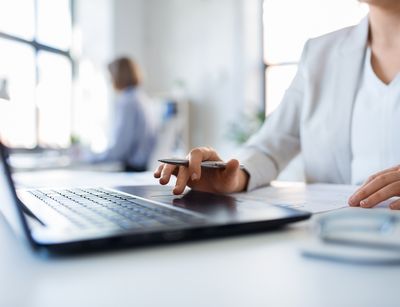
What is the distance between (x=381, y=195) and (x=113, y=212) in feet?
1.23

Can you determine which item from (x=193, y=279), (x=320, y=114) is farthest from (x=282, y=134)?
(x=193, y=279)

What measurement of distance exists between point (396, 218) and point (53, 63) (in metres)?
4.16

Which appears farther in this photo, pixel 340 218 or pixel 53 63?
pixel 53 63

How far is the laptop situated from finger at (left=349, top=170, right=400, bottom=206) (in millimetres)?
163

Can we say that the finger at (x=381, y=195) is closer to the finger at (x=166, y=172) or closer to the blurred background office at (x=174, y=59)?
the finger at (x=166, y=172)

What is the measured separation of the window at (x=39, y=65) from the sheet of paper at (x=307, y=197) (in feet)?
9.82

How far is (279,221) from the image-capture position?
0.47 m

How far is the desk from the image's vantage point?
27cm

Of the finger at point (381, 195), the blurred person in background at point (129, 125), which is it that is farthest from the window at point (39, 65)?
the finger at point (381, 195)

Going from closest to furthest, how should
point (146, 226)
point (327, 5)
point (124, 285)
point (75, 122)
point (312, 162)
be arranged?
point (124, 285) < point (146, 226) < point (312, 162) < point (327, 5) < point (75, 122)

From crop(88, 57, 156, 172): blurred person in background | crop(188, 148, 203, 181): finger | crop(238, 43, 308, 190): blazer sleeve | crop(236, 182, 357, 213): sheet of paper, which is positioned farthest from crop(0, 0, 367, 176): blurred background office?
crop(188, 148, 203, 181): finger

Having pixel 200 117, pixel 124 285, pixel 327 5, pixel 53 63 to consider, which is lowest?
pixel 124 285

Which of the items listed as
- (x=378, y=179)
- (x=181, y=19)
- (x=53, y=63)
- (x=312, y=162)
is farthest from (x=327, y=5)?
(x=378, y=179)

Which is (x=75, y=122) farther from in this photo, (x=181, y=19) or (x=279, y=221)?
(x=279, y=221)
